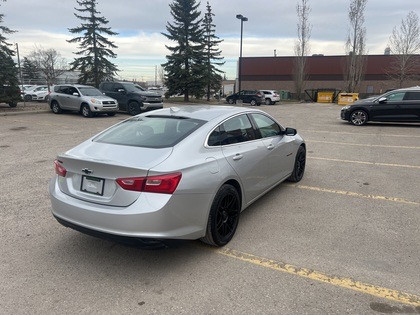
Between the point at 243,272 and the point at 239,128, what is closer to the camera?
the point at 243,272

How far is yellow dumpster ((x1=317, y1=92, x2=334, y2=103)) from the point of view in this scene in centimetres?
4027

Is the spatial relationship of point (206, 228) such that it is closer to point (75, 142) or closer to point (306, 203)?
point (306, 203)

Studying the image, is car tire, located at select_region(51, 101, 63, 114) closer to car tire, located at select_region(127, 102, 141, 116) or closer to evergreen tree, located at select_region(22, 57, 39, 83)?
car tire, located at select_region(127, 102, 141, 116)

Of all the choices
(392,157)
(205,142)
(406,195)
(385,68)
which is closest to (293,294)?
(205,142)

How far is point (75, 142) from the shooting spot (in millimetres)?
10695

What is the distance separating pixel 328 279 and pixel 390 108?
13.4m

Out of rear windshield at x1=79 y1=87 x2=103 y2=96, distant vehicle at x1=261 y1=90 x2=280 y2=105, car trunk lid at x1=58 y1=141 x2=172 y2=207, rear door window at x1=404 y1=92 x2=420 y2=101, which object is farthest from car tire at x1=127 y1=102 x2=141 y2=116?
distant vehicle at x1=261 y1=90 x2=280 y2=105

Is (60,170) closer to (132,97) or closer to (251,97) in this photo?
(132,97)

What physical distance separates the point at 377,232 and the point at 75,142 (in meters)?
9.19

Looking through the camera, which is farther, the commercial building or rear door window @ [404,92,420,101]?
the commercial building

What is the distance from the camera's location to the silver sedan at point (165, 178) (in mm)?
3043

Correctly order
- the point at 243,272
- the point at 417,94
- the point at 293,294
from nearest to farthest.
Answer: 1. the point at 293,294
2. the point at 243,272
3. the point at 417,94

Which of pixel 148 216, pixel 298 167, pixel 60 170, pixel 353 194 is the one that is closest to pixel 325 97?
pixel 298 167

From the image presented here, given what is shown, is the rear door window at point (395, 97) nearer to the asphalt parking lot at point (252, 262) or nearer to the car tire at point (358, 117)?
the car tire at point (358, 117)
